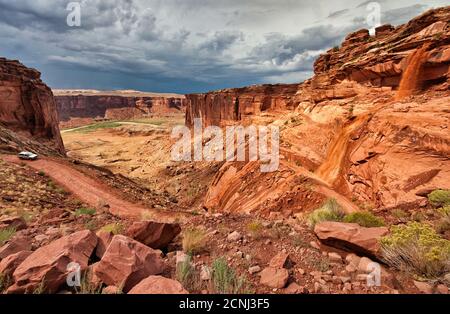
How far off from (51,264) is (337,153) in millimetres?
13061

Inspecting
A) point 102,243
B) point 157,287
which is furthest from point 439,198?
point 102,243

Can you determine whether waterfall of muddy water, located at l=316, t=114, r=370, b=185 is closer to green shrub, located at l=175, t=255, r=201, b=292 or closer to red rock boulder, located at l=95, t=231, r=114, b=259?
green shrub, located at l=175, t=255, r=201, b=292

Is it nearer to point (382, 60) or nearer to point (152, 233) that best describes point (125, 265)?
point (152, 233)

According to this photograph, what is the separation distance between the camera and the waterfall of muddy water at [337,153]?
1312 cm

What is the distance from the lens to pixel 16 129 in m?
34.5

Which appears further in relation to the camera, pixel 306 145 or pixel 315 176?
pixel 306 145

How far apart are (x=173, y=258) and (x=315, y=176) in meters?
10.5

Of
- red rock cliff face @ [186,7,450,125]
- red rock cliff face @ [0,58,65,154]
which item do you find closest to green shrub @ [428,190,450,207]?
red rock cliff face @ [186,7,450,125]

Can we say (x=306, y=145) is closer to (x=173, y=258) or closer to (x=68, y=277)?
(x=173, y=258)

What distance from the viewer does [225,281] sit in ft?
12.9

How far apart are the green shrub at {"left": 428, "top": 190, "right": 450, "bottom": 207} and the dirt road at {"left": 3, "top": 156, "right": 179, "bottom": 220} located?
12.1 m

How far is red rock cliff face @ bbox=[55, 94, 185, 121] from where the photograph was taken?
13200 centimetres

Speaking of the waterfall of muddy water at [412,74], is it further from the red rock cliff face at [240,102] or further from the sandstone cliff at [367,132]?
the red rock cliff face at [240,102]
